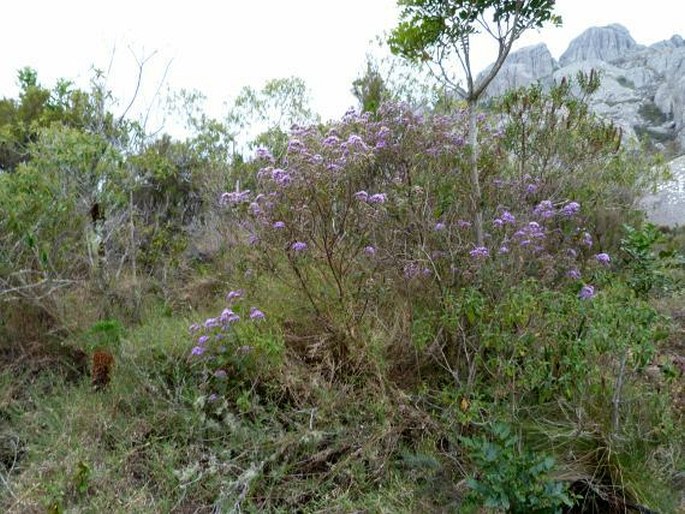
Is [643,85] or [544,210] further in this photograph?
[643,85]

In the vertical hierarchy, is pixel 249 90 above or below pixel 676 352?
above

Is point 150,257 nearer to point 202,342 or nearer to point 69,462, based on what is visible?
point 202,342

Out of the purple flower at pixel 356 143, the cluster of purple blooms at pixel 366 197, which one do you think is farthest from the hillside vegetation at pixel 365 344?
the cluster of purple blooms at pixel 366 197

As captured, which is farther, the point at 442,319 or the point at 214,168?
the point at 214,168

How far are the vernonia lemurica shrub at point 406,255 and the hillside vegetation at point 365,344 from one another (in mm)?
19

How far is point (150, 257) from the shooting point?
634 cm

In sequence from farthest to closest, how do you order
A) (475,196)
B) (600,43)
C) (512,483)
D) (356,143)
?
(600,43) < (475,196) < (356,143) < (512,483)

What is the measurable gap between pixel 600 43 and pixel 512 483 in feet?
223

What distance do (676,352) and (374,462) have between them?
226cm

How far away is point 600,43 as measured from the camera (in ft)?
201

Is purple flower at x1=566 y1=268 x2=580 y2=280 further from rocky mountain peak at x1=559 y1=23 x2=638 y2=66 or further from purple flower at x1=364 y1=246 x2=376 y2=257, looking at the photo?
rocky mountain peak at x1=559 y1=23 x2=638 y2=66

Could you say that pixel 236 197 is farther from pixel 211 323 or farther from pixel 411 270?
pixel 411 270

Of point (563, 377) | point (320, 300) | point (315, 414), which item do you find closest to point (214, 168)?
point (320, 300)

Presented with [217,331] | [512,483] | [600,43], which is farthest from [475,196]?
[600,43]
